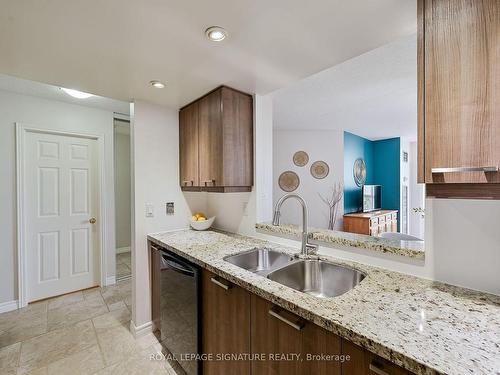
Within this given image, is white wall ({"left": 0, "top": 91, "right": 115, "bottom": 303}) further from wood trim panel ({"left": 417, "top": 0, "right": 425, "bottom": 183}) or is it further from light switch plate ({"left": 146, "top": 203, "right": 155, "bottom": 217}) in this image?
wood trim panel ({"left": 417, "top": 0, "right": 425, "bottom": 183})

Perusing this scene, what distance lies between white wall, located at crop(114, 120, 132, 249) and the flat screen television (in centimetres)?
482

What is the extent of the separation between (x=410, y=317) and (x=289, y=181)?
13.1 feet

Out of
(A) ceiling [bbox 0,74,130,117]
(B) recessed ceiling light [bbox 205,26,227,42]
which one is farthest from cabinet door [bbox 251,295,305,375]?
(A) ceiling [bbox 0,74,130,117]

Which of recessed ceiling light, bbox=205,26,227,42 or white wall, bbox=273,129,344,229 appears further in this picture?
white wall, bbox=273,129,344,229

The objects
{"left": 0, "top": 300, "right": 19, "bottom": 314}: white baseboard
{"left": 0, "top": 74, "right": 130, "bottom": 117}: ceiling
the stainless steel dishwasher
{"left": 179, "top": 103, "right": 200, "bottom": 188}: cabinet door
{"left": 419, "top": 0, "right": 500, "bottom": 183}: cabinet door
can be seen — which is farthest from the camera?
{"left": 0, "top": 300, "right": 19, "bottom": 314}: white baseboard

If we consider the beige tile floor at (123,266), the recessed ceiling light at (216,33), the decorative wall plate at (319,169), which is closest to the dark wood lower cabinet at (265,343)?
the recessed ceiling light at (216,33)

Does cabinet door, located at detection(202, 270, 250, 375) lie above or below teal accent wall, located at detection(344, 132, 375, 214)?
below

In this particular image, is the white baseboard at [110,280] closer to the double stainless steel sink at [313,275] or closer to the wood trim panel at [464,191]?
the double stainless steel sink at [313,275]

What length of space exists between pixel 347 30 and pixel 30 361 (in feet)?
10.2

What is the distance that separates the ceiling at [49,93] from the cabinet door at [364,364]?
3.02 meters

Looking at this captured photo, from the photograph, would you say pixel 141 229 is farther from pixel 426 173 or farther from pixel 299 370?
pixel 426 173

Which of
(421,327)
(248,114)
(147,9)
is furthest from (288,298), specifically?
(248,114)

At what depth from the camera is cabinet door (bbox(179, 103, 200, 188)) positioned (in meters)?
2.24

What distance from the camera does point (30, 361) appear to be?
1.86 metres
